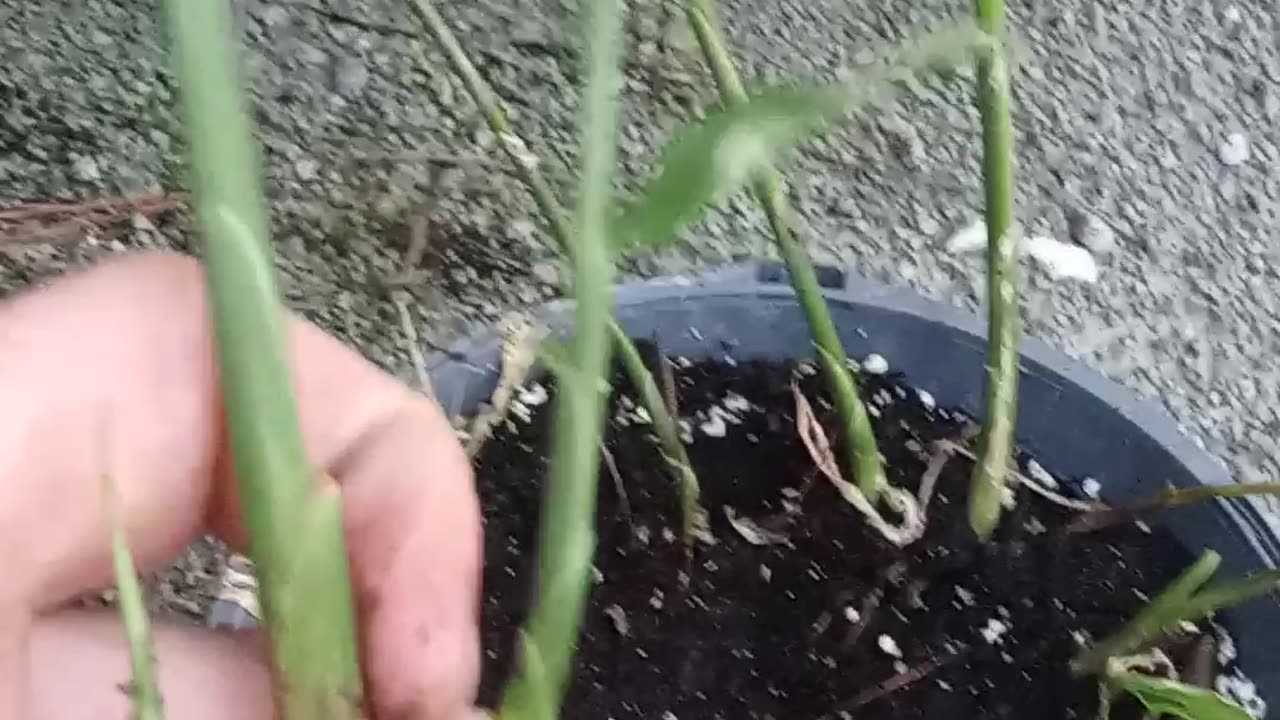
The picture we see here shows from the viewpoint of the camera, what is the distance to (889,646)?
41 cm

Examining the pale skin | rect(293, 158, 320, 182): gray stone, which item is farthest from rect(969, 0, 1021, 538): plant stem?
rect(293, 158, 320, 182): gray stone

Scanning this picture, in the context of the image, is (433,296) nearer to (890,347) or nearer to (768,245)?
(768,245)

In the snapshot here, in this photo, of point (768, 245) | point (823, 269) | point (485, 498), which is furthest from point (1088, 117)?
point (485, 498)

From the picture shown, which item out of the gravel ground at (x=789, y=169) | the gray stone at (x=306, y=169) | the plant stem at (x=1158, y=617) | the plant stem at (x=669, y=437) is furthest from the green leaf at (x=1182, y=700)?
the gray stone at (x=306, y=169)

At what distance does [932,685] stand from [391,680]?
0.52ft

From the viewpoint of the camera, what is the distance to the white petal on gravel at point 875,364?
453mm

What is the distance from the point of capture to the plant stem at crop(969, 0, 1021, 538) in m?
0.31

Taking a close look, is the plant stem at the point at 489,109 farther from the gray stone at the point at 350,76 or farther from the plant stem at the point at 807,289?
the gray stone at the point at 350,76

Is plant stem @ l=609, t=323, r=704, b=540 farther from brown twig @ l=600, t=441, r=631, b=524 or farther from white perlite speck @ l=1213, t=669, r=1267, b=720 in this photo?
white perlite speck @ l=1213, t=669, r=1267, b=720

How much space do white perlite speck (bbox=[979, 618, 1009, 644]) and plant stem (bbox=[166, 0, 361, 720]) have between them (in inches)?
8.2

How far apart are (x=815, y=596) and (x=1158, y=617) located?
0.31 feet

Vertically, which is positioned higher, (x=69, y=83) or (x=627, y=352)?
(x=627, y=352)

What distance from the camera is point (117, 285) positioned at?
1.04 ft

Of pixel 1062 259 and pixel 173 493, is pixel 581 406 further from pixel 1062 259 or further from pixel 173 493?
pixel 1062 259
